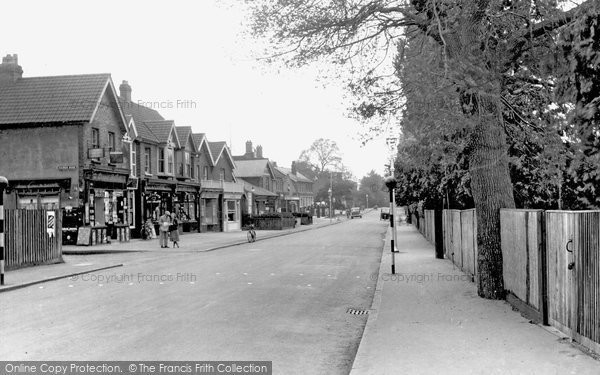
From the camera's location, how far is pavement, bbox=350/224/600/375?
5.70m

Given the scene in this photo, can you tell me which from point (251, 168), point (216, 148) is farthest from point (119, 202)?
point (251, 168)

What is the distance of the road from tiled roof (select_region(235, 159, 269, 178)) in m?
56.3

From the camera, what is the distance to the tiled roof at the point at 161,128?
37.0m

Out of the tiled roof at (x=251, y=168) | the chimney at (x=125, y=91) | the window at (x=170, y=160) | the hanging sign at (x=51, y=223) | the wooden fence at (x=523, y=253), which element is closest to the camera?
the wooden fence at (x=523, y=253)

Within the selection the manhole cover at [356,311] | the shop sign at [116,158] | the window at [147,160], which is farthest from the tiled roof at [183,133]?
the manhole cover at [356,311]

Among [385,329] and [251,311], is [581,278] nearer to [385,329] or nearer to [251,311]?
[385,329]

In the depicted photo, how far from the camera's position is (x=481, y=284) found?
397 inches

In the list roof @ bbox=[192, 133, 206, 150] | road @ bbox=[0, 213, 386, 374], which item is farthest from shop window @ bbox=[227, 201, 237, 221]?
road @ bbox=[0, 213, 386, 374]

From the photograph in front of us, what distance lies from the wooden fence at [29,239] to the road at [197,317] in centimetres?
302

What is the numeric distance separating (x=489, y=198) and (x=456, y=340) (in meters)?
3.87

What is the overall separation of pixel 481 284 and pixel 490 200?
63.1 inches

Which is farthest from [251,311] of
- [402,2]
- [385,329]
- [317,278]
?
[402,2]

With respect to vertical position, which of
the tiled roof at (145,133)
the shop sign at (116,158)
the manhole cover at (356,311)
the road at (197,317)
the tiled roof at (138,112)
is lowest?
the manhole cover at (356,311)

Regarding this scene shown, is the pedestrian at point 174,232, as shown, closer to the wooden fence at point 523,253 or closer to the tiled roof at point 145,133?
the tiled roof at point 145,133
